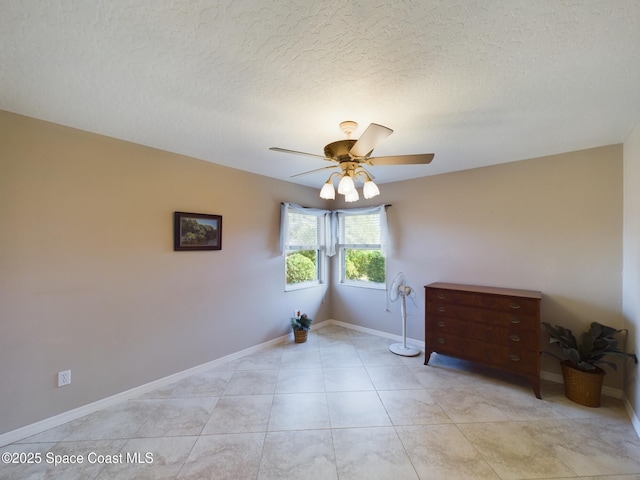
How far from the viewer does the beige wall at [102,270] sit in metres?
1.90

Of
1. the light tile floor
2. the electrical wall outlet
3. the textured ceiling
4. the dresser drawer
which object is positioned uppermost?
the textured ceiling

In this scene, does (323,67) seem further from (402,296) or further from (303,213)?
(402,296)

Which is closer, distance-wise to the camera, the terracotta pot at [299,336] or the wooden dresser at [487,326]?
the wooden dresser at [487,326]

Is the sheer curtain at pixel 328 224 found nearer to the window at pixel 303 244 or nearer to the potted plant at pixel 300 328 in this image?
the window at pixel 303 244

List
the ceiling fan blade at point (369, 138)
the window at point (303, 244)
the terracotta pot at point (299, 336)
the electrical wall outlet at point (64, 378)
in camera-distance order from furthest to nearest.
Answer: the window at point (303, 244), the terracotta pot at point (299, 336), the electrical wall outlet at point (64, 378), the ceiling fan blade at point (369, 138)

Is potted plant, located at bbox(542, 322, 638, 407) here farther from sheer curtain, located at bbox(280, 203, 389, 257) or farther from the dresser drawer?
sheer curtain, located at bbox(280, 203, 389, 257)

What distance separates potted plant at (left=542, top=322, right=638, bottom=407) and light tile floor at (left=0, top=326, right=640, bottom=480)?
108mm

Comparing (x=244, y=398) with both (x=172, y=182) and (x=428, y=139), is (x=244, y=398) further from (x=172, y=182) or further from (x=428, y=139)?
(x=428, y=139)

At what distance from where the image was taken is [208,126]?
2111mm

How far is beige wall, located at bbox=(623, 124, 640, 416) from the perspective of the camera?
2047mm

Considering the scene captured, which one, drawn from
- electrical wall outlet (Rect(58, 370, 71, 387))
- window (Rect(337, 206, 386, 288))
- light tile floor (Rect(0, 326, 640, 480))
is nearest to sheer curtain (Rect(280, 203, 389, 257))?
window (Rect(337, 206, 386, 288))

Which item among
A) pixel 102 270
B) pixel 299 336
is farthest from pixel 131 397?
pixel 299 336

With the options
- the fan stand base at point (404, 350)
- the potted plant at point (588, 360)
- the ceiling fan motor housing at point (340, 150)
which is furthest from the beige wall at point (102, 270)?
the potted plant at point (588, 360)

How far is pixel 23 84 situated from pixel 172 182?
3.99ft
